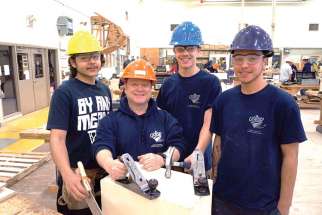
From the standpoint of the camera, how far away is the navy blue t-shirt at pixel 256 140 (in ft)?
4.04

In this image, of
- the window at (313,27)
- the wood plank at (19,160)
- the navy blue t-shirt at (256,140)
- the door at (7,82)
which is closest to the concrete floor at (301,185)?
the wood plank at (19,160)

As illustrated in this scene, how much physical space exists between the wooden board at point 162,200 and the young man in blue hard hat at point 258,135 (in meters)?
0.41

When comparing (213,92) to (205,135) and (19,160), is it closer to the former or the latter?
(205,135)

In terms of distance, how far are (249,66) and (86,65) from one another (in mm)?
848

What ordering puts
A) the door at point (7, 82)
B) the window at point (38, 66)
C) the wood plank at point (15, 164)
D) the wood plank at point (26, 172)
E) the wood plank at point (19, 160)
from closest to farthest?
the wood plank at point (26, 172) → the wood plank at point (15, 164) → the wood plank at point (19, 160) → the door at point (7, 82) → the window at point (38, 66)

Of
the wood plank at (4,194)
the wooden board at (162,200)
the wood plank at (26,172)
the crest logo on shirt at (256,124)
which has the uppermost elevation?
the crest logo on shirt at (256,124)

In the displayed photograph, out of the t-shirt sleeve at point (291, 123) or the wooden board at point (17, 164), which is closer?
the t-shirt sleeve at point (291, 123)

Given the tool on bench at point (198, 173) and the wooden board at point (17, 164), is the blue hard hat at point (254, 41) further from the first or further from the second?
the wooden board at point (17, 164)

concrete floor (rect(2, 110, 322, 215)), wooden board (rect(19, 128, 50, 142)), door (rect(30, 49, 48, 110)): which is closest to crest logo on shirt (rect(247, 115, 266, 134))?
concrete floor (rect(2, 110, 322, 215))

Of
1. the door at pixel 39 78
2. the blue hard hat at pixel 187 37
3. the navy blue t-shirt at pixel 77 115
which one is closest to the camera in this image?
the navy blue t-shirt at pixel 77 115

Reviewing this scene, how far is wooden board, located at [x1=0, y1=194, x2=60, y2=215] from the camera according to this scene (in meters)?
1.09

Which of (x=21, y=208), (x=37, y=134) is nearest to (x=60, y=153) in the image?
(x=21, y=208)

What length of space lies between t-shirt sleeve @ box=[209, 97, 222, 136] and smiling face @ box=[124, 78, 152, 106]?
37 centimetres

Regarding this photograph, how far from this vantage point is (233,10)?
14.4 m
